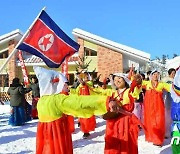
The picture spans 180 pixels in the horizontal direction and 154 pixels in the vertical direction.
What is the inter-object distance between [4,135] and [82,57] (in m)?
15.8

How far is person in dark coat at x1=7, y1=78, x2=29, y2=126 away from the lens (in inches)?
424

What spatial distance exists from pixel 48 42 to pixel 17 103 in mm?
3836

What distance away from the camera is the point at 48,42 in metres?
7.47

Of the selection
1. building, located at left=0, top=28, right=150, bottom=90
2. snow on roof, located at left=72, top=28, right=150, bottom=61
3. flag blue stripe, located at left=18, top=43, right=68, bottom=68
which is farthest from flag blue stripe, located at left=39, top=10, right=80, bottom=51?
snow on roof, located at left=72, top=28, right=150, bottom=61

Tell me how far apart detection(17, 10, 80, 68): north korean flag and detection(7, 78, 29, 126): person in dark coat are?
3.47 m

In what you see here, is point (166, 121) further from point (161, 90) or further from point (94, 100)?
point (94, 100)

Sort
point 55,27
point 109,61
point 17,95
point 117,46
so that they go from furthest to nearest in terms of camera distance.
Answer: point 109,61
point 117,46
point 17,95
point 55,27

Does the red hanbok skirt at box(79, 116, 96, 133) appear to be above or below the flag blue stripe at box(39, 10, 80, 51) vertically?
below

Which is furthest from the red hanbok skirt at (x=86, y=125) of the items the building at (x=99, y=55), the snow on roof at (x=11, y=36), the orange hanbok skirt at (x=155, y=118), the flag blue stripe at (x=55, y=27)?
the snow on roof at (x=11, y=36)

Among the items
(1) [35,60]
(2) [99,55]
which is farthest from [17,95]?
(1) [35,60]

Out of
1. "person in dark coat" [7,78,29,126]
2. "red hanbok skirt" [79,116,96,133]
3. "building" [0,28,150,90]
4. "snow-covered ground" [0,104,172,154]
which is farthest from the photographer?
"building" [0,28,150,90]

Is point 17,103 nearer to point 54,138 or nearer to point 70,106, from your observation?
point 54,138

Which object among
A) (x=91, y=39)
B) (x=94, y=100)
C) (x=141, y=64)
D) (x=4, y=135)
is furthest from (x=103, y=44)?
(x=94, y=100)

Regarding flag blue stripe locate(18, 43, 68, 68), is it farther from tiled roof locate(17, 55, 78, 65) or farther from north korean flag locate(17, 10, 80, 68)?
tiled roof locate(17, 55, 78, 65)
